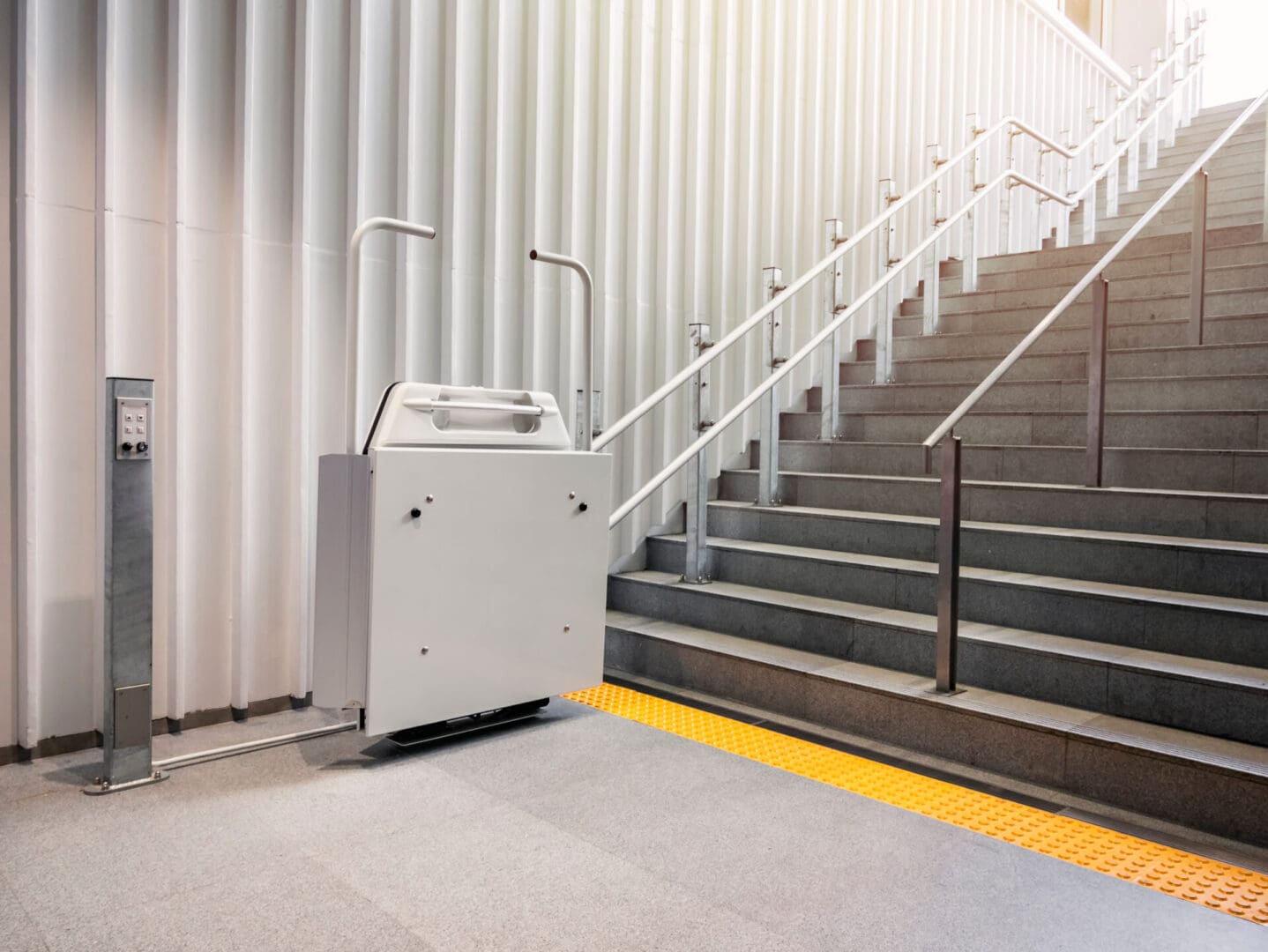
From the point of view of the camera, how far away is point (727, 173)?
479 cm

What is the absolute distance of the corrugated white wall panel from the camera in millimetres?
2656

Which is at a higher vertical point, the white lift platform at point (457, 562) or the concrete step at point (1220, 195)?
the concrete step at point (1220, 195)

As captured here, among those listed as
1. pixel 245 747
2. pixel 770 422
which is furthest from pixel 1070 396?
pixel 245 747

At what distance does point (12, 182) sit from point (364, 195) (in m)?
1.05

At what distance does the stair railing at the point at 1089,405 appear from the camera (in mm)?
2766

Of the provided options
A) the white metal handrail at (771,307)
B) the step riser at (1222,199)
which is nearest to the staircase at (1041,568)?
the white metal handrail at (771,307)

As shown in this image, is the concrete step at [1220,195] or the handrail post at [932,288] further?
the concrete step at [1220,195]

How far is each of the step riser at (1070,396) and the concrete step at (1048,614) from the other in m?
1.12

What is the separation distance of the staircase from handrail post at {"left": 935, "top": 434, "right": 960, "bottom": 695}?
85 mm

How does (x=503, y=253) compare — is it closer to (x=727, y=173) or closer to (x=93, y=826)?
(x=727, y=173)

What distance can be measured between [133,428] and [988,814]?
2290 millimetres

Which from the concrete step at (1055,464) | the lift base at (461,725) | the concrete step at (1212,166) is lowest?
the lift base at (461,725)

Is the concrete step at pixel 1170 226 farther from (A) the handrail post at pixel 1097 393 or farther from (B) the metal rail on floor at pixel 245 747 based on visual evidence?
(B) the metal rail on floor at pixel 245 747

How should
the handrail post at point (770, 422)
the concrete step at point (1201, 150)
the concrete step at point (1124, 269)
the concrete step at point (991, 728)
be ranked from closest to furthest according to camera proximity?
1. the concrete step at point (991, 728)
2. the handrail post at point (770, 422)
3. the concrete step at point (1124, 269)
4. the concrete step at point (1201, 150)
